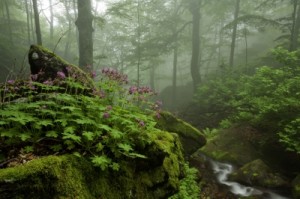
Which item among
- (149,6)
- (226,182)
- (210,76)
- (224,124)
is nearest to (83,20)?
(224,124)

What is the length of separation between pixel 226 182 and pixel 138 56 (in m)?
15.6

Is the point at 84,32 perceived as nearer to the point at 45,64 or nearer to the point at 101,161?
the point at 45,64

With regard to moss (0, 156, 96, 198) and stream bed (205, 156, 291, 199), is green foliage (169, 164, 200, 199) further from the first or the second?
moss (0, 156, 96, 198)

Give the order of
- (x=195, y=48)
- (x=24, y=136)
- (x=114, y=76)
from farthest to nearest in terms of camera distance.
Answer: (x=195, y=48)
(x=114, y=76)
(x=24, y=136)

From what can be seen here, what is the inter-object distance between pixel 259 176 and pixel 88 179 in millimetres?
6259

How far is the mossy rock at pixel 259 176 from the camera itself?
771 cm

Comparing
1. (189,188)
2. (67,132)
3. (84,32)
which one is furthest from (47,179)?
(84,32)

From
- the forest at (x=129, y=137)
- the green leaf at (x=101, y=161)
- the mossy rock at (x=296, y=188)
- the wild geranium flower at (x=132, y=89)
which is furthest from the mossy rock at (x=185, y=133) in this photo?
the green leaf at (x=101, y=161)

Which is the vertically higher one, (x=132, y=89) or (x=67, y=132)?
(x=132, y=89)

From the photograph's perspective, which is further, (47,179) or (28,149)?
(28,149)

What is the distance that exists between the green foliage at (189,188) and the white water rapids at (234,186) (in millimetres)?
1269

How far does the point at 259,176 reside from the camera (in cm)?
793

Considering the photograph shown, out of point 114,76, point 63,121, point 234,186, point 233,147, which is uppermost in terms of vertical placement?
point 114,76

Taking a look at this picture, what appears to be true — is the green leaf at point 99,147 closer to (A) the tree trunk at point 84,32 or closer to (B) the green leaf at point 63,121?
(B) the green leaf at point 63,121
